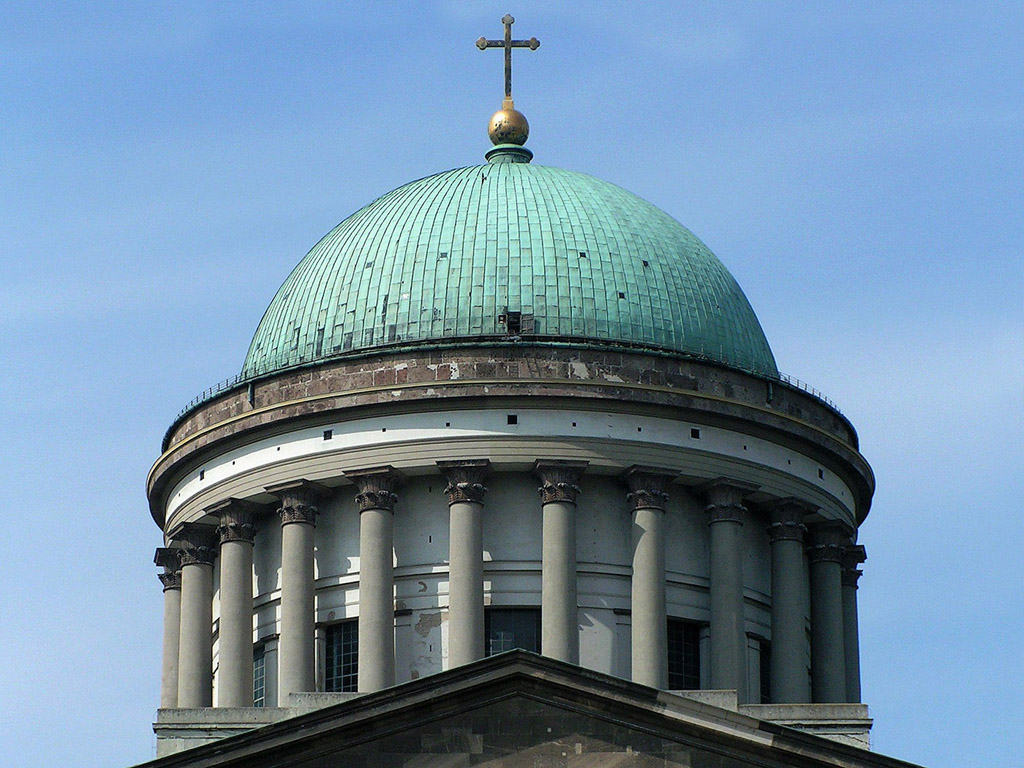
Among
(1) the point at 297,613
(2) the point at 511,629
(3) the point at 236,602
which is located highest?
(3) the point at 236,602

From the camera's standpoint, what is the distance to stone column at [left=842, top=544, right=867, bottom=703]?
247 ft

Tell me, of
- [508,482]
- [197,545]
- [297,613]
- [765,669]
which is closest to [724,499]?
[765,669]

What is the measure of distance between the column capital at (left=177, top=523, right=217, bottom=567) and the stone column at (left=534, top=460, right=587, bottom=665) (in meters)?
10.1

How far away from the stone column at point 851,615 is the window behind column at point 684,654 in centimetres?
615

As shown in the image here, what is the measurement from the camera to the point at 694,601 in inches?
2808

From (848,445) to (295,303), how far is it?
1572cm

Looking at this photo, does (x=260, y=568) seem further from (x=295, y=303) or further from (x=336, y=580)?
(x=295, y=303)

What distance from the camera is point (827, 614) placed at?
74562mm

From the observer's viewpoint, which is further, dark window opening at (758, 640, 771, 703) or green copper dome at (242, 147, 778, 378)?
green copper dome at (242, 147, 778, 378)

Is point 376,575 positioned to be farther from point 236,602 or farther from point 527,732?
point 527,732

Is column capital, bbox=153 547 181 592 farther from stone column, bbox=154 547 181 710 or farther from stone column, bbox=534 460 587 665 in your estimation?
stone column, bbox=534 460 587 665

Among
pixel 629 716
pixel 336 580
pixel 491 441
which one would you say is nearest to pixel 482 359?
pixel 491 441

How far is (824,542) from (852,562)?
1.67 meters

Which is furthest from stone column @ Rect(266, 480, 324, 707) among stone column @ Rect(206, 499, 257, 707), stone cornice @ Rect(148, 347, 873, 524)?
stone cornice @ Rect(148, 347, 873, 524)
